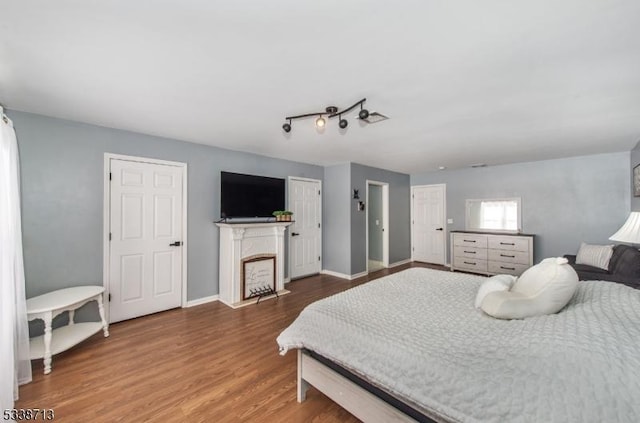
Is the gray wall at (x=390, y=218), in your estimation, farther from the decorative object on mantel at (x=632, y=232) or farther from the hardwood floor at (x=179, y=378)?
the decorative object on mantel at (x=632, y=232)

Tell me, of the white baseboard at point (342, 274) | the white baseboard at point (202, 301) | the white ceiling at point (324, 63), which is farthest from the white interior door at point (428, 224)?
the white baseboard at point (202, 301)

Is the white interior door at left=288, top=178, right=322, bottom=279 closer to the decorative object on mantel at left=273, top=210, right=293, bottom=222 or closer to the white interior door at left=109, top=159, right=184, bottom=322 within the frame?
the decorative object on mantel at left=273, top=210, right=293, bottom=222

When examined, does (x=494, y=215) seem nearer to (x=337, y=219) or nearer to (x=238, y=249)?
(x=337, y=219)

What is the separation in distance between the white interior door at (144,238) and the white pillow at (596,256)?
5747mm

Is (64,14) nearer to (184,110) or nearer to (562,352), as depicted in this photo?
(184,110)

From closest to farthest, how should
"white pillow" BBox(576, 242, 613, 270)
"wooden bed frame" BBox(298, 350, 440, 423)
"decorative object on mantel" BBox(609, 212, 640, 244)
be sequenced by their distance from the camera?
"wooden bed frame" BBox(298, 350, 440, 423), "decorative object on mantel" BBox(609, 212, 640, 244), "white pillow" BBox(576, 242, 613, 270)

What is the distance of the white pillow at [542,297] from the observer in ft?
4.89

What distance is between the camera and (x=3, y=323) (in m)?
1.69

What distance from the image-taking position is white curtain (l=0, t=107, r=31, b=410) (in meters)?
1.68

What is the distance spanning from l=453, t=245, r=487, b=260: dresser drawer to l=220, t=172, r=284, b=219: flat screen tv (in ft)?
12.8

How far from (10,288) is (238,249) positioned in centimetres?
219

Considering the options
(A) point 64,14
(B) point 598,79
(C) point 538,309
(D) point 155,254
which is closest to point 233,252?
(D) point 155,254

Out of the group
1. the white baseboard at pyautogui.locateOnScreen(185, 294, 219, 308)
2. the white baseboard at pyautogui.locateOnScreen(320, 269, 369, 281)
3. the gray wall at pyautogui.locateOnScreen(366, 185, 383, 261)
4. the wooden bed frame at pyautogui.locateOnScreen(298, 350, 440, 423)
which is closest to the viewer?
the wooden bed frame at pyautogui.locateOnScreen(298, 350, 440, 423)

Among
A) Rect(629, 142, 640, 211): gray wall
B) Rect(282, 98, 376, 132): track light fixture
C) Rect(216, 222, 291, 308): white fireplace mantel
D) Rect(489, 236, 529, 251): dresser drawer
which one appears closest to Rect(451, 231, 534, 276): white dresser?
Rect(489, 236, 529, 251): dresser drawer
